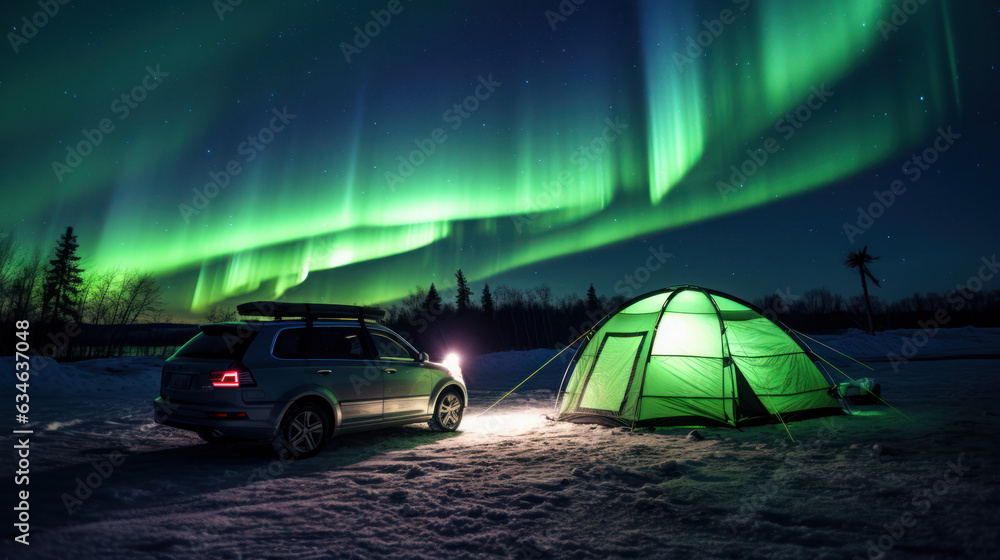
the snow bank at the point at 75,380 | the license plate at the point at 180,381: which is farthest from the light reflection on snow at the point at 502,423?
the snow bank at the point at 75,380

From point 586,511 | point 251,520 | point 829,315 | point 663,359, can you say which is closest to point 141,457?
point 251,520

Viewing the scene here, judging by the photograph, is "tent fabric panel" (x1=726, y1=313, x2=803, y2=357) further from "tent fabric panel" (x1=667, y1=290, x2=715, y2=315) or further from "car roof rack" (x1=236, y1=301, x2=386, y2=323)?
"car roof rack" (x1=236, y1=301, x2=386, y2=323)

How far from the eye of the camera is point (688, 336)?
9.52m

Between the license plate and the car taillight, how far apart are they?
465 mm

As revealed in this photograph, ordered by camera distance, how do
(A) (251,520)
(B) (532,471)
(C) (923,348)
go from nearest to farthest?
(A) (251,520) < (B) (532,471) < (C) (923,348)

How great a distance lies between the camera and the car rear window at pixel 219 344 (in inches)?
265

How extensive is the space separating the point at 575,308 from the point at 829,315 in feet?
112

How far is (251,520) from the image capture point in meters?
4.57

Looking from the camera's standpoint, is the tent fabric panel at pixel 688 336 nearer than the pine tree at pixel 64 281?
Yes

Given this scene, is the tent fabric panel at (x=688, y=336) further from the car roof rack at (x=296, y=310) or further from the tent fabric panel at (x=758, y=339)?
Answer: the car roof rack at (x=296, y=310)

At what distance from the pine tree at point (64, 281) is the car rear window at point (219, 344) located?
3762cm

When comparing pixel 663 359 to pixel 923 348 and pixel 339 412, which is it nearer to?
pixel 339 412

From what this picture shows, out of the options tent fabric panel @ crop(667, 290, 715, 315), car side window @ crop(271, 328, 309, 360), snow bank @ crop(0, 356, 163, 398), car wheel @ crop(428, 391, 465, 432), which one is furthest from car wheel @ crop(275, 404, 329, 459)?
snow bank @ crop(0, 356, 163, 398)

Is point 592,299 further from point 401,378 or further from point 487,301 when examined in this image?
point 401,378
